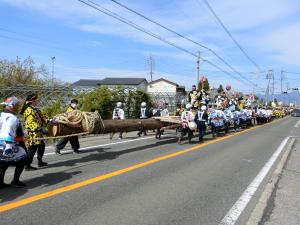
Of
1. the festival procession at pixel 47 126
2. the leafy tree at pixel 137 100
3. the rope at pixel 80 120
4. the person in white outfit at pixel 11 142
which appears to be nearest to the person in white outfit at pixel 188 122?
the festival procession at pixel 47 126

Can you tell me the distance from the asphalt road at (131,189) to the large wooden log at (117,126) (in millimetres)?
802

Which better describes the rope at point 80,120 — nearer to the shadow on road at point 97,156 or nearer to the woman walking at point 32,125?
the woman walking at point 32,125

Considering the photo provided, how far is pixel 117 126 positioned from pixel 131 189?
15.7 feet

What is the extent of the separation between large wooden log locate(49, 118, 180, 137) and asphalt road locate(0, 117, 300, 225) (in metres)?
0.80

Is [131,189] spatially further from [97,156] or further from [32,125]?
[97,156]

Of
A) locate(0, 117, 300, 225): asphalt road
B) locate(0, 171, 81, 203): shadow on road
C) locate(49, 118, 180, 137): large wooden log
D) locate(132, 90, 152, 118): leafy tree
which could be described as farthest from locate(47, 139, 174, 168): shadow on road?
locate(132, 90, 152, 118): leafy tree

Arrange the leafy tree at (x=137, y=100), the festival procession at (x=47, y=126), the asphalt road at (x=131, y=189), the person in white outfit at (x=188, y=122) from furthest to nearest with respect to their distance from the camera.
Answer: the leafy tree at (x=137, y=100) < the person in white outfit at (x=188, y=122) < the festival procession at (x=47, y=126) < the asphalt road at (x=131, y=189)

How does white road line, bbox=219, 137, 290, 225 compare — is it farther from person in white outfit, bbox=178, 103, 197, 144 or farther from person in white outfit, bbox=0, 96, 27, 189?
person in white outfit, bbox=178, 103, 197, 144

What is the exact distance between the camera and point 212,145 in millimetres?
15484

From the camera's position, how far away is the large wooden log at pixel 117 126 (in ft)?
31.8

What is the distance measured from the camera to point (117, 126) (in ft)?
39.5

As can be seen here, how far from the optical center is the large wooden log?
381 inches

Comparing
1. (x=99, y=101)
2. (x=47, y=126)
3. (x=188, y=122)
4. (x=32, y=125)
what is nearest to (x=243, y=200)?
(x=32, y=125)

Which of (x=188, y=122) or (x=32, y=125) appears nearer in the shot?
(x=32, y=125)
